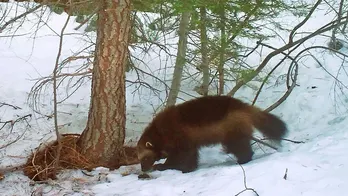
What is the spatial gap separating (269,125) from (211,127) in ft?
2.30

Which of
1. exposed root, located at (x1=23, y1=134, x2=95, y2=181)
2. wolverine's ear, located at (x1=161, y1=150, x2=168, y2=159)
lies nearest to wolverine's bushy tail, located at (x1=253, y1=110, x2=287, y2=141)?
wolverine's ear, located at (x1=161, y1=150, x2=168, y2=159)

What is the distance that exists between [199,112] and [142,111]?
9.66 ft

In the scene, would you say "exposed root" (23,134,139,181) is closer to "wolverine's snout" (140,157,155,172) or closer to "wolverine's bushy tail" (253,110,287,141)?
"wolverine's snout" (140,157,155,172)

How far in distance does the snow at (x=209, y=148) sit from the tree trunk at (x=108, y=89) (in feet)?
1.18

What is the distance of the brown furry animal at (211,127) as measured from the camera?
5262 millimetres

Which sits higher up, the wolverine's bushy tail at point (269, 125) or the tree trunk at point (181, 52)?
the tree trunk at point (181, 52)

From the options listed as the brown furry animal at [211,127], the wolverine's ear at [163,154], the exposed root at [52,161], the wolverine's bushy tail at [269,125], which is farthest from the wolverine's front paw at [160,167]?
the wolverine's bushy tail at [269,125]

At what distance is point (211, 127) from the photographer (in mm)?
5266

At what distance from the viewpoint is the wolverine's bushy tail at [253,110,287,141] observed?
17.6 feet

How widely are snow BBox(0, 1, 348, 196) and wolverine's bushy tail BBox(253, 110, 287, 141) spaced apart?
24 centimetres

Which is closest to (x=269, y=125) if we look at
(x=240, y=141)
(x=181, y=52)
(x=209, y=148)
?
(x=240, y=141)

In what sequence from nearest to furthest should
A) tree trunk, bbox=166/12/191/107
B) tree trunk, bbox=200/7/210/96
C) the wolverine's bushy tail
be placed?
the wolverine's bushy tail
tree trunk, bbox=200/7/210/96
tree trunk, bbox=166/12/191/107

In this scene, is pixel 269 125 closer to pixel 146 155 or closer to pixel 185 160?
pixel 185 160

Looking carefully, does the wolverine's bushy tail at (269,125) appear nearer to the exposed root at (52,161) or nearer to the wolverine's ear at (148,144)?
the wolverine's ear at (148,144)
